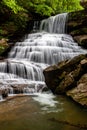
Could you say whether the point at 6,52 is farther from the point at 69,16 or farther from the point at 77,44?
the point at 69,16

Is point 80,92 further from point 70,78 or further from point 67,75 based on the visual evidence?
point 67,75

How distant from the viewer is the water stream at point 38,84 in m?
6.22

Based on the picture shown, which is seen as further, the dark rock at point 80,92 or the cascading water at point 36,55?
the cascading water at point 36,55

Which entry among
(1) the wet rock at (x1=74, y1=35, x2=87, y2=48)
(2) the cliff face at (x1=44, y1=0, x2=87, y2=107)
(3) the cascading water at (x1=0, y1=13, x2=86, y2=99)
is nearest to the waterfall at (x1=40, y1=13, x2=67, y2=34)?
(3) the cascading water at (x1=0, y1=13, x2=86, y2=99)

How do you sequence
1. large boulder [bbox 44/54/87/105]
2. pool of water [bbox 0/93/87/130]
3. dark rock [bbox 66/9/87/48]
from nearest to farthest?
1. pool of water [bbox 0/93/87/130]
2. large boulder [bbox 44/54/87/105]
3. dark rock [bbox 66/9/87/48]

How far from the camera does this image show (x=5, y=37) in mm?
16609

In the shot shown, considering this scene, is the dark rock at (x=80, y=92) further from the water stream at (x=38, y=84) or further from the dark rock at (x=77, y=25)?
the dark rock at (x=77, y=25)

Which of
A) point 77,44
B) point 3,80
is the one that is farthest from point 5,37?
point 3,80

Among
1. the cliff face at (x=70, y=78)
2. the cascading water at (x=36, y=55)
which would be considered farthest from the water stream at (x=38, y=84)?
the cliff face at (x=70, y=78)

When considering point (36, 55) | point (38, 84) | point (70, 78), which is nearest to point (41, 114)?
point (70, 78)

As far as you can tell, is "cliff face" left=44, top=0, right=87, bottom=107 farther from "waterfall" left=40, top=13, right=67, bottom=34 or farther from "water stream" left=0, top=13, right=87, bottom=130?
"waterfall" left=40, top=13, right=67, bottom=34

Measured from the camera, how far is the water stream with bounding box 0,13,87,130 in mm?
6223

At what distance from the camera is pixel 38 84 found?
10297mm

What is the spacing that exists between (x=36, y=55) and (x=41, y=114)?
7482 mm
